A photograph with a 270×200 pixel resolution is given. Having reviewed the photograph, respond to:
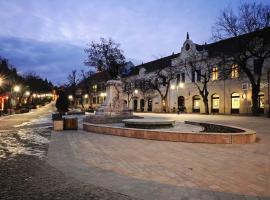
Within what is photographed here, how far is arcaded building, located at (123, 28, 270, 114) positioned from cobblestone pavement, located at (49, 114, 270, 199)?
1154 inches

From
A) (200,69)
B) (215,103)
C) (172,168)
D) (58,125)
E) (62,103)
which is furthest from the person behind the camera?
(200,69)

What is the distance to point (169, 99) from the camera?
5900cm

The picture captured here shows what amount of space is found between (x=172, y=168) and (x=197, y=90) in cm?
4478

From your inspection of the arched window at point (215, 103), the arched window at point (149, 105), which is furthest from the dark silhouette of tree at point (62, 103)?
the arched window at point (149, 105)

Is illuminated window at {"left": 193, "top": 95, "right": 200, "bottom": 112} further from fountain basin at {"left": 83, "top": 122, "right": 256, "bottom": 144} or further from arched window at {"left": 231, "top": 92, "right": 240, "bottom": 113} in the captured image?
fountain basin at {"left": 83, "top": 122, "right": 256, "bottom": 144}

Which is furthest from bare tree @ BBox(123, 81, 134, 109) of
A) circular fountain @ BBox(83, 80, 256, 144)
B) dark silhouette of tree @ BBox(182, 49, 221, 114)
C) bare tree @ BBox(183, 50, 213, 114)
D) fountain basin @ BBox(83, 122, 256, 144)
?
fountain basin @ BBox(83, 122, 256, 144)

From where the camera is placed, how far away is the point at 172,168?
26.4ft

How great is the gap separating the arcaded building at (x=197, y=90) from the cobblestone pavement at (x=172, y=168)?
1154 inches

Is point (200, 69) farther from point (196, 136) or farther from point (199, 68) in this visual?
point (196, 136)

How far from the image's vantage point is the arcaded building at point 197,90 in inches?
1647

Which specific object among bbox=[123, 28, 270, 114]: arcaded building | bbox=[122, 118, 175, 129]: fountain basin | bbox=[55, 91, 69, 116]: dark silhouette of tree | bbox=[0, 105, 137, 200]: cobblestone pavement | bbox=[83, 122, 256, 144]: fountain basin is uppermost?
bbox=[123, 28, 270, 114]: arcaded building

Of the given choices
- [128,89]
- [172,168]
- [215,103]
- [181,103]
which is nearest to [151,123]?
[172,168]

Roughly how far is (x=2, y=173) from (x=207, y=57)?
4507 cm

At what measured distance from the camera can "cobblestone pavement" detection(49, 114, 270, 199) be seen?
6.05 meters
